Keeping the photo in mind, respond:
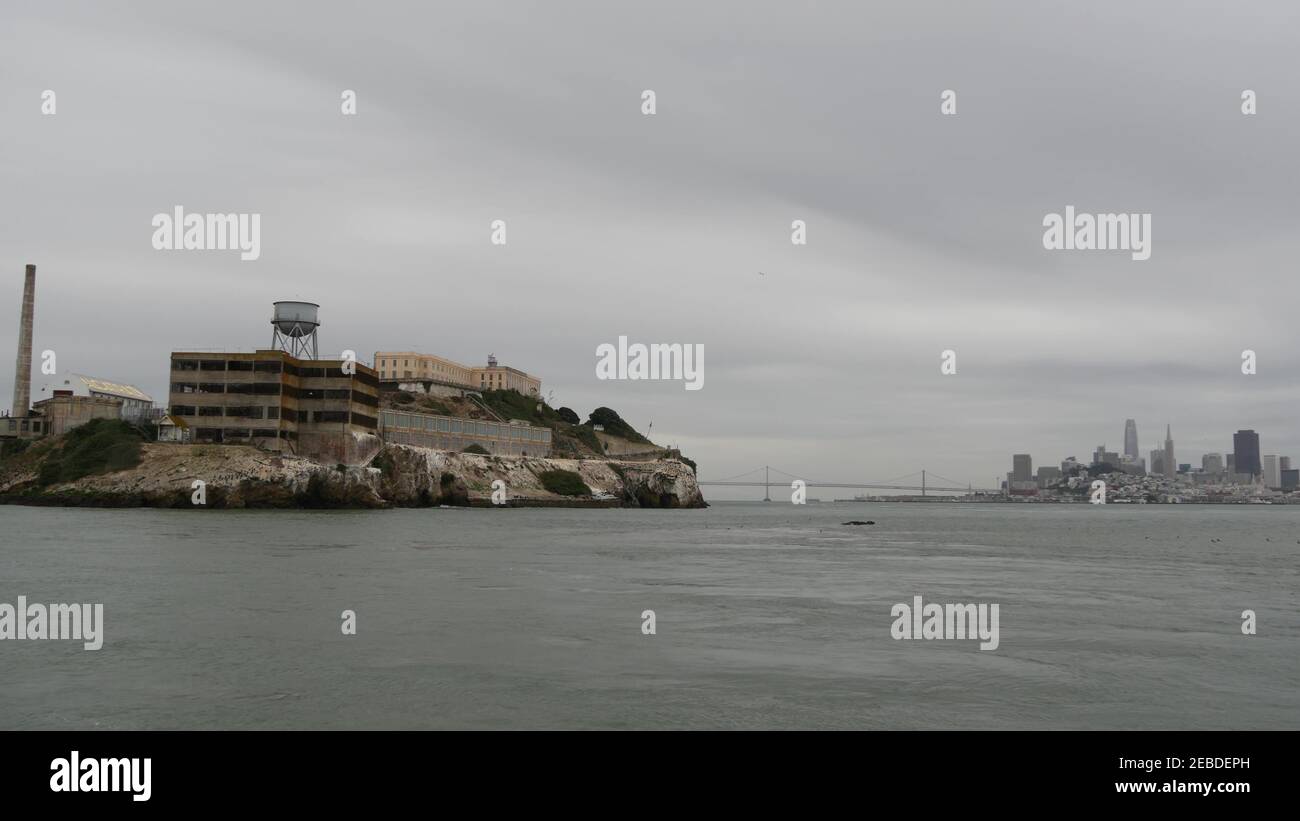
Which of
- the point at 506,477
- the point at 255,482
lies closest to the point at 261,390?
the point at 255,482

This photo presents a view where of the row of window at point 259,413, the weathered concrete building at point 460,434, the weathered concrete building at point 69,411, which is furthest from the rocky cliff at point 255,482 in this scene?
the weathered concrete building at point 69,411

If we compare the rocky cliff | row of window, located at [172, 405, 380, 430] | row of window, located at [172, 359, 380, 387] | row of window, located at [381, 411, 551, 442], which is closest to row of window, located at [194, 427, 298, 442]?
row of window, located at [172, 405, 380, 430]

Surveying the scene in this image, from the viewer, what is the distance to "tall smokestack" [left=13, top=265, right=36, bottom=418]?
13100 cm

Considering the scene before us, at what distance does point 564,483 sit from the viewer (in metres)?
173

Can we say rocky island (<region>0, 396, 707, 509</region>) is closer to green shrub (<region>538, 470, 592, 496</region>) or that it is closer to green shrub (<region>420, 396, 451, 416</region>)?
green shrub (<region>538, 470, 592, 496</region>)

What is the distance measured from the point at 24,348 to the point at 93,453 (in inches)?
1172

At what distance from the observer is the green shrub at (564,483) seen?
170 m

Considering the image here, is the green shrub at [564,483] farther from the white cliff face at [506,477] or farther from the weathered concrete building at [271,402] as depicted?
the weathered concrete building at [271,402]

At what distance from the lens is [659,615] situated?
29.4 metres

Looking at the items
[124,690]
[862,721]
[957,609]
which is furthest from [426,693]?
[957,609]

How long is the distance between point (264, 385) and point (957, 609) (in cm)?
10535

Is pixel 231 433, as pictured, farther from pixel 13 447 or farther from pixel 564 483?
pixel 564 483
